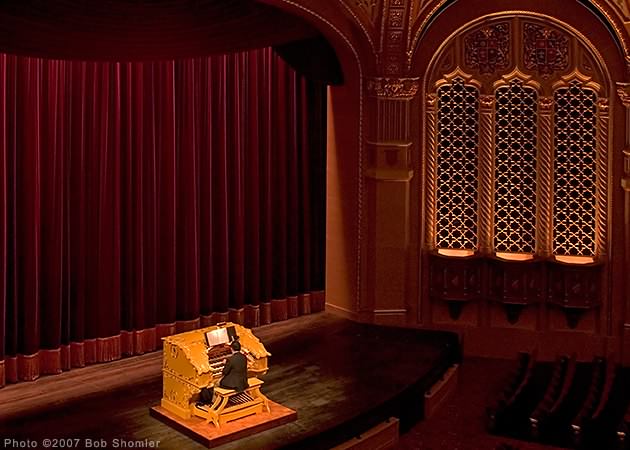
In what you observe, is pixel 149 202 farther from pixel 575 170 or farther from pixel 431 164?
pixel 575 170

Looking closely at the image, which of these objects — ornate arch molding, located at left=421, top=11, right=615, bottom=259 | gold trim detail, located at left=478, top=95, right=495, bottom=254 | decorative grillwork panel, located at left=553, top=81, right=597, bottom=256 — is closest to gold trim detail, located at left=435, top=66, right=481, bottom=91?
ornate arch molding, located at left=421, top=11, right=615, bottom=259

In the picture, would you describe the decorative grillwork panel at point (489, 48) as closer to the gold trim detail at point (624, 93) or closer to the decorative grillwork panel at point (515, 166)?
the decorative grillwork panel at point (515, 166)

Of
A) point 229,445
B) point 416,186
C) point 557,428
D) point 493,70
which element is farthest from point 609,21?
point 229,445

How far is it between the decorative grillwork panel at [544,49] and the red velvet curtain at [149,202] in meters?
2.08

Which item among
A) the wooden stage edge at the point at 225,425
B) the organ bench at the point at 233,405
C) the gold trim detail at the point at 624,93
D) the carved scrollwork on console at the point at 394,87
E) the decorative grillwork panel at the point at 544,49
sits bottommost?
the wooden stage edge at the point at 225,425

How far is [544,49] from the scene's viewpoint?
8484 millimetres

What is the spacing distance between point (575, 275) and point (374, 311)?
5.74ft

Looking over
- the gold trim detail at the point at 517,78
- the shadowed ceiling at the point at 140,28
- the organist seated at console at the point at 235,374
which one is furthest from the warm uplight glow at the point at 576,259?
the organist seated at console at the point at 235,374

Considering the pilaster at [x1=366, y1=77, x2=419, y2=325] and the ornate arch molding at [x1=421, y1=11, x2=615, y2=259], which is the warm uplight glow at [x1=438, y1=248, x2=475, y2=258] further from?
the pilaster at [x1=366, y1=77, x2=419, y2=325]

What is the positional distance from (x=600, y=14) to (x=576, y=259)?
2.06 metres

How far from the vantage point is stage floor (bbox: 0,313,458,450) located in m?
6.23

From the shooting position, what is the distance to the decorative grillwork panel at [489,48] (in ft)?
28.1

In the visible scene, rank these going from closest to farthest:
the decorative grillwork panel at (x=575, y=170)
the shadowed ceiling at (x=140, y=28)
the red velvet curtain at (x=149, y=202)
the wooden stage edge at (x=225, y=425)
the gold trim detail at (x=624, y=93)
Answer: the wooden stage edge at (x=225, y=425) < the shadowed ceiling at (x=140, y=28) < the red velvet curtain at (x=149, y=202) < the gold trim detail at (x=624, y=93) < the decorative grillwork panel at (x=575, y=170)

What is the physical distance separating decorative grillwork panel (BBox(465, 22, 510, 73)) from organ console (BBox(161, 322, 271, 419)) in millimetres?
3461
